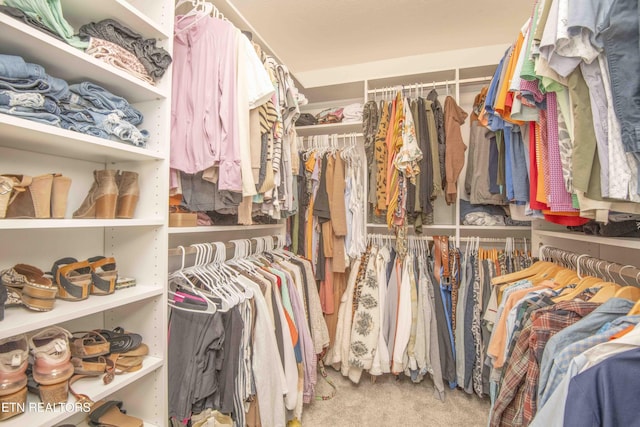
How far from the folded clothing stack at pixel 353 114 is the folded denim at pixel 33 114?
193 centimetres

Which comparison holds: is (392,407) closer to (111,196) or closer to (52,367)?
(52,367)

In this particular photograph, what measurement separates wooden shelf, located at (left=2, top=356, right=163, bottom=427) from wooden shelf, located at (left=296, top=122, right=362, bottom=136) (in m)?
1.95

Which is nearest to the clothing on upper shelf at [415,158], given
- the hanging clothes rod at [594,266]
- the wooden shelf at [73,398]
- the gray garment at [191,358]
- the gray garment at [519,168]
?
the gray garment at [519,168]

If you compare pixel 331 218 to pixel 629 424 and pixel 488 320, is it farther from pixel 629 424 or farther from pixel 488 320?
pixel 629 424

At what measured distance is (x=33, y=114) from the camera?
2.54 ft

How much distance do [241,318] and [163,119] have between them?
85 centimetres

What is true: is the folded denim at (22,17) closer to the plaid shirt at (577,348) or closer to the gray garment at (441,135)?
the plaid shirt at (577,348)

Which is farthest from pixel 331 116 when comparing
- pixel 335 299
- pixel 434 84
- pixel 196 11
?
pixel 335 299

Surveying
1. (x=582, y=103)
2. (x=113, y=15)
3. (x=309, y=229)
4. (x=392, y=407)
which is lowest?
(x=392, y=407)

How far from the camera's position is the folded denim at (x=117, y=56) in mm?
939

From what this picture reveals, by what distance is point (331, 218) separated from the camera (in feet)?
7.08

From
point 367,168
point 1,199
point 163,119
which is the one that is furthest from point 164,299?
point 367,168

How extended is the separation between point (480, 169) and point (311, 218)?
1.21 metres

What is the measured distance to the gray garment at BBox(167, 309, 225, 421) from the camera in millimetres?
1092
